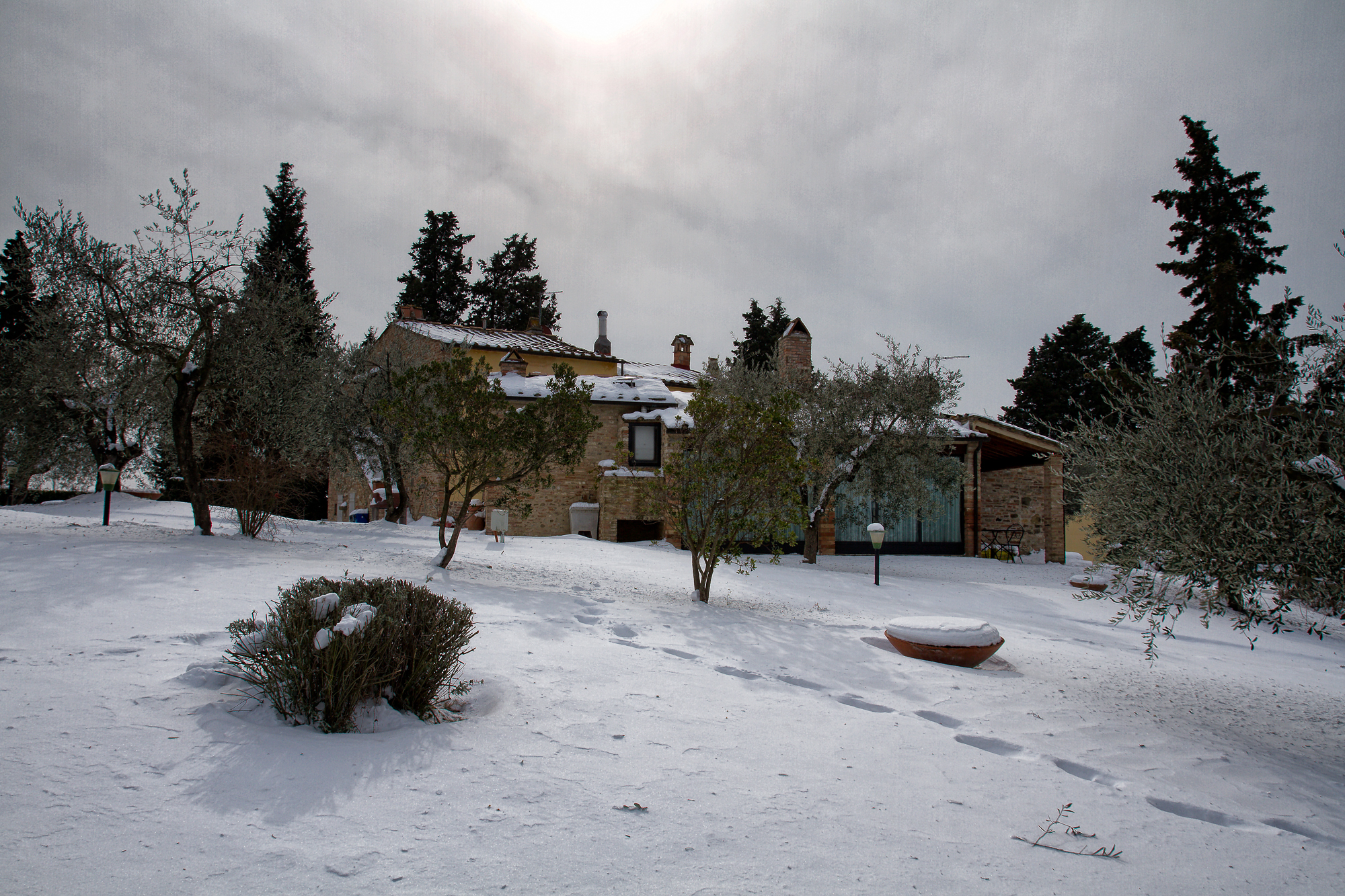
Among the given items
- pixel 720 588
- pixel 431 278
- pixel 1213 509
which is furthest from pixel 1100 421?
pixel 431 278

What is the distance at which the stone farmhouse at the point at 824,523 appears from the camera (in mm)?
18141

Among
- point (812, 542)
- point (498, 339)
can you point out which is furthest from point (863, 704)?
point (498, 339)

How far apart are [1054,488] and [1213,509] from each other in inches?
619

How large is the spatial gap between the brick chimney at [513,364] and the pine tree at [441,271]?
16557 mm

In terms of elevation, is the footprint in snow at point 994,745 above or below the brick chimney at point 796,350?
below

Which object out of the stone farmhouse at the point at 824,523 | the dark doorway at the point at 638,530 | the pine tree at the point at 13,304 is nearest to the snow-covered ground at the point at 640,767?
the stone farmhouse at the point at 824,523

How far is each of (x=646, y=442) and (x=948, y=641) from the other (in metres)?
14.1

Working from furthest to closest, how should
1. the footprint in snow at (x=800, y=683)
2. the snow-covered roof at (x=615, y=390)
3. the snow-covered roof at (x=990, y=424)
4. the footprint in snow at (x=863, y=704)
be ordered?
the snow-covered roof at (x=615, y=390) < the snow-covered roof at (x=990, y=424) < the footprint in snow at (x=800, y=683) < the footprint in snow at (x=863, y=704)

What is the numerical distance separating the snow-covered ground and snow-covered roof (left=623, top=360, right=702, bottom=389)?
771 inches

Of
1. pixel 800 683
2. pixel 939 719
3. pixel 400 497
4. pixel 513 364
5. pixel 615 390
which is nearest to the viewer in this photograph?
pixel 939 719

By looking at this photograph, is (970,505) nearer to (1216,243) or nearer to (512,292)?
(1216,243)

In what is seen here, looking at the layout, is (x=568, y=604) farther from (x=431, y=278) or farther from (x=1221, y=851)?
(x=431, y=278)

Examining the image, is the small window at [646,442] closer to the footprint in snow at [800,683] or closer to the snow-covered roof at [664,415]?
the snow-covered roof at [664,415]

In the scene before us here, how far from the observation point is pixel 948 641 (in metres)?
6.62
